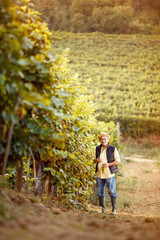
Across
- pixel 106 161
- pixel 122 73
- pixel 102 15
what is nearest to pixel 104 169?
pixel 106 161

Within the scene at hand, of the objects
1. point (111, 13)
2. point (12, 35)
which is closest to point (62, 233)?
point (12, 35)

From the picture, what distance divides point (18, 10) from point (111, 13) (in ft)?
174

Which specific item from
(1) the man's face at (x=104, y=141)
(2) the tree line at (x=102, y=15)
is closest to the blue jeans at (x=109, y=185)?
(1) the man's face at (x=104, y=141)

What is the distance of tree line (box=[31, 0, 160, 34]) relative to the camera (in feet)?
160

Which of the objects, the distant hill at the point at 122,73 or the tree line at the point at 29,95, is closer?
the tree line at the point at 29,95

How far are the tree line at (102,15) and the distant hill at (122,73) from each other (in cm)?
449

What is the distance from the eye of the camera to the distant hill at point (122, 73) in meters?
25.9

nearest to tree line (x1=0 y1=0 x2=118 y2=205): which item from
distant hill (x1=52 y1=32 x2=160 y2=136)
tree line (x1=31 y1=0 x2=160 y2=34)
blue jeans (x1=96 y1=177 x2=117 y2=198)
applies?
blue jeans (x1=96 y1=177 x2=117 y2=198)

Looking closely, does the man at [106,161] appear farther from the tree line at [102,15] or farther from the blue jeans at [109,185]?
the tree line at [102,15]

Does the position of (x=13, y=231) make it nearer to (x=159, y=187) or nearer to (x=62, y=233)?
(x=62, y=233)

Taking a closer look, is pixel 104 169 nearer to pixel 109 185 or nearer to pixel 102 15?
pixel 109 185

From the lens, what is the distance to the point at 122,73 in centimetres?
3475

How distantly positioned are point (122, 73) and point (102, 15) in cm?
2171

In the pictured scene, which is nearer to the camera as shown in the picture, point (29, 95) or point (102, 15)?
point (29, 95)
